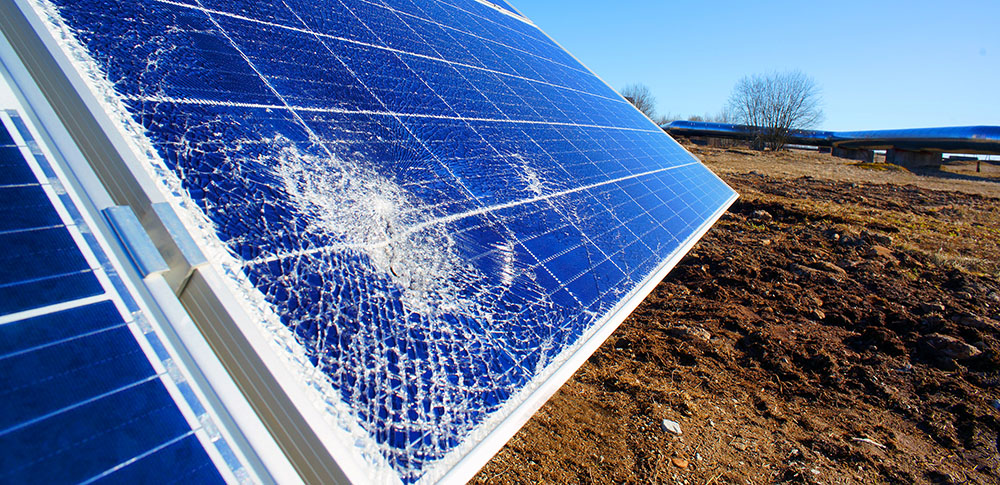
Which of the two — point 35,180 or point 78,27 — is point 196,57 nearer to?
point 78,27

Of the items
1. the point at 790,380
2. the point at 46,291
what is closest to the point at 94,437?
the point at 46,291

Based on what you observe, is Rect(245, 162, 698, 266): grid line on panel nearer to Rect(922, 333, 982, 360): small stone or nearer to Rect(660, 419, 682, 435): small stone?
Rect(660, 419, 682, 435): small stone

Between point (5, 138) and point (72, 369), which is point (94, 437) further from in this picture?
point (5, 138)

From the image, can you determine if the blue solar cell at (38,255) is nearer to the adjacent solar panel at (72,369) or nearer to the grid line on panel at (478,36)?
the adjacent solar panel at (72,369)

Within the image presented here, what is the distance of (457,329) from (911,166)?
43831 mm

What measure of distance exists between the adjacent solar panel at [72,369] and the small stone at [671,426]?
4.07 m

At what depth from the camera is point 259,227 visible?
1657 millimetres

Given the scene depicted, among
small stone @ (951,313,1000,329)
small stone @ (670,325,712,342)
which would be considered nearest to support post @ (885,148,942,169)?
small stone @ (951,313,1000,329)

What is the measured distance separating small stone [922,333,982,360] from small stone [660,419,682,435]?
3914 millimetres

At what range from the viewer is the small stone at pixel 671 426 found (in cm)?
458

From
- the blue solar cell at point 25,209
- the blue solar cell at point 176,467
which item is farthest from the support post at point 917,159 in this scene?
the blue solar cell at point 25,209

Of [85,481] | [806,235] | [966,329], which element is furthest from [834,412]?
[806,235]

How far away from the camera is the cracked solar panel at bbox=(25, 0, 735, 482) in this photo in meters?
1.49

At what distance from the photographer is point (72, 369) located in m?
1.25
